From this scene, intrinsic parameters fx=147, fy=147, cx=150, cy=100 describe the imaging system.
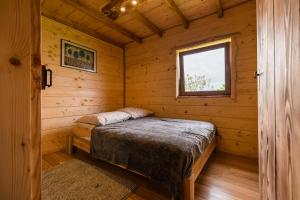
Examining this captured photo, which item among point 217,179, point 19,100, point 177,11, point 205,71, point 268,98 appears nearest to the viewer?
point 19,100

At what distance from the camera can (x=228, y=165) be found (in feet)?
6.66

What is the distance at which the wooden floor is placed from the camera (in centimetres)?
143

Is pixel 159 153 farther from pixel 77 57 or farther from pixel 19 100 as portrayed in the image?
pixel 77 57

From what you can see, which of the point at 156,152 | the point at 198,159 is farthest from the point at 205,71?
the point at 156,152

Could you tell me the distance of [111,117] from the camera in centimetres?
234

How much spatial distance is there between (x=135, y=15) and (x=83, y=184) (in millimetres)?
2683

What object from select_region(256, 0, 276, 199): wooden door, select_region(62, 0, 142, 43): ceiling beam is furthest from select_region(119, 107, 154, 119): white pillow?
select_region(256, 0, 276, 199): wooden door

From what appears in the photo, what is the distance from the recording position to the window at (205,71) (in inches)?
100

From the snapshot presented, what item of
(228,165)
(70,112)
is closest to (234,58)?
(228,165)

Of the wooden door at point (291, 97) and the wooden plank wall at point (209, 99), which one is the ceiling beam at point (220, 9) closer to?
the wooden plank wall at point (209, 99)

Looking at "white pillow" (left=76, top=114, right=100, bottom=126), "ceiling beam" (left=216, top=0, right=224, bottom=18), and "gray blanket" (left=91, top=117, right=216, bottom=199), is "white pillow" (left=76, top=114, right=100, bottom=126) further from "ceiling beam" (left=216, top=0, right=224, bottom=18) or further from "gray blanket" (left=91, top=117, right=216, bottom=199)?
"ceiling beam" (left=216, top=0, right=224, bottom=18)

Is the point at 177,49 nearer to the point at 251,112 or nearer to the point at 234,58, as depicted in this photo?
the point at 234,58

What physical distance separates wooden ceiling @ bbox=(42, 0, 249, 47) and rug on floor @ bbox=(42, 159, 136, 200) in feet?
7.84

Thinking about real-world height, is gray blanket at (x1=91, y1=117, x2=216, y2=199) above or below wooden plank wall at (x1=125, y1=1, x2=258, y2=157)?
below
